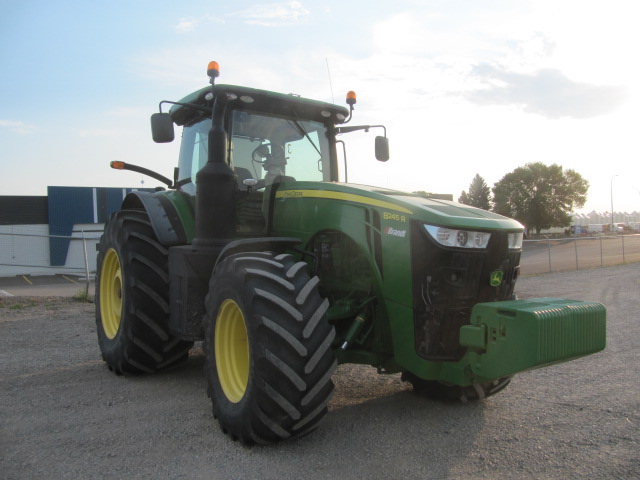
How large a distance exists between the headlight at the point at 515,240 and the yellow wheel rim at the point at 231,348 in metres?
1.97

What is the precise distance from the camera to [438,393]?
15.0ft

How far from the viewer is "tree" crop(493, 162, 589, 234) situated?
67688mm

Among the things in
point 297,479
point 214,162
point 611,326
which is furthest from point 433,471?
point 611,326

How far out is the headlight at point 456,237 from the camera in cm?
367

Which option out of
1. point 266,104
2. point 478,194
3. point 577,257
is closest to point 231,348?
point 266,104

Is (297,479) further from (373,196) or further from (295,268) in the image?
(373,196)

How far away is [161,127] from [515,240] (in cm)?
296

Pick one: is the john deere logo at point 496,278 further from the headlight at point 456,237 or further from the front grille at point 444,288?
the headlight at point 456,237

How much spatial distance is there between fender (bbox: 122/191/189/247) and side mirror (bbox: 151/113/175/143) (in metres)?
0.89

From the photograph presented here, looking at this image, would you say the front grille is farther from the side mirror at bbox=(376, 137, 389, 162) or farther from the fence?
the fence

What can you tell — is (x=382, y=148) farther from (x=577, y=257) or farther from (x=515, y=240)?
(x=577, y=257)

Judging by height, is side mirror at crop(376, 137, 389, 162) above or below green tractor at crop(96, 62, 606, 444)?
above

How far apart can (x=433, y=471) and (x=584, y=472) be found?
87 centimetres

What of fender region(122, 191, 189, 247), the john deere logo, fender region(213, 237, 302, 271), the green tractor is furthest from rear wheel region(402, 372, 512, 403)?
fender region(122, 191, 189, 247)
